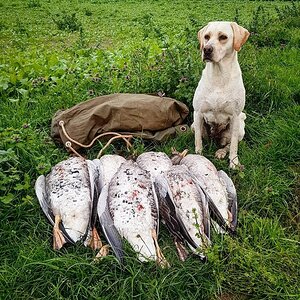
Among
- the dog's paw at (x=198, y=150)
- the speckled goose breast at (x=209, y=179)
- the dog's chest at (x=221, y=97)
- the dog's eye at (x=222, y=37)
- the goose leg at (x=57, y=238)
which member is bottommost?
the dog's paw at (x=198, y=150)

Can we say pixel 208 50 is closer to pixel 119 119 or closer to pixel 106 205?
pixel 119 119

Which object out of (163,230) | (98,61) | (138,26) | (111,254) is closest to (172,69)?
(98,61)

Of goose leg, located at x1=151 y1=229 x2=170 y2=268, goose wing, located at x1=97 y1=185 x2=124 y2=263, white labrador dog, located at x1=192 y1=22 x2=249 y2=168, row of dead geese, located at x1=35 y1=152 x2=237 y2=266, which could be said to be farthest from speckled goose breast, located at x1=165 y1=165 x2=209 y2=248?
white labrador dog, located at x1=192 y1=22 x2=249 y2=168

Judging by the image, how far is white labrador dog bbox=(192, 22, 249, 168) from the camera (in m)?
4.29

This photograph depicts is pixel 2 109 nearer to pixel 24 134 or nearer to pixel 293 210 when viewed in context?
pixel 24 134

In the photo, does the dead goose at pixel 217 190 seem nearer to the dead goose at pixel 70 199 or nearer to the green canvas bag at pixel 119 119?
the dead goose at pixel 70 199

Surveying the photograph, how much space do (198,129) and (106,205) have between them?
1642 mm

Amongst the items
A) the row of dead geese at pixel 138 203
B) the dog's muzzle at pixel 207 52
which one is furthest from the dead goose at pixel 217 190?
the dog's muzzle at pixel 207 52

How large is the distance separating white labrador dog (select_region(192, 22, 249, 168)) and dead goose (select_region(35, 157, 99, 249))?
134 cm

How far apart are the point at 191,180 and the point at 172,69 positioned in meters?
2.41

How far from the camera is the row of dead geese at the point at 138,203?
318 centimetres

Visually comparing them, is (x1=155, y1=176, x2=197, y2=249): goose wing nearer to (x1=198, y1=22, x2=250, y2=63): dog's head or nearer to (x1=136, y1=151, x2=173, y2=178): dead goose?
(x1=136, y1=151, x2=173, y2=178): dead goose

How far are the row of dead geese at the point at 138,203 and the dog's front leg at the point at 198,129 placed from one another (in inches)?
31.0

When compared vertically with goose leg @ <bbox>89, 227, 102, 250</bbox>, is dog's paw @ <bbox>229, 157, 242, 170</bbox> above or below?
below
